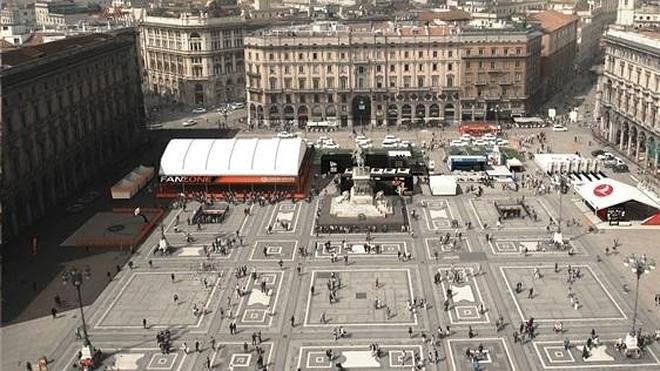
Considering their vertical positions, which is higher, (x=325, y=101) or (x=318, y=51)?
(x=318, y=51)

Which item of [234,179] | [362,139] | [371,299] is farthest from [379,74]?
[371,299]

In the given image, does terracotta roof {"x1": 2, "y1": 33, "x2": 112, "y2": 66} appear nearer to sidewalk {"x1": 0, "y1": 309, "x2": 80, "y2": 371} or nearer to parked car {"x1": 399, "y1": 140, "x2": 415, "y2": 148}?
sidewalk {"x1": 0, "y1": 309, "x2": 80, "y2": 371}

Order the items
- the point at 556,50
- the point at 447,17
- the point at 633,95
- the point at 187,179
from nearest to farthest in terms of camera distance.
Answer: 1. the point at 187,179
2. the point at 633,95
3. the point at 556,50
4. the point at 447,17

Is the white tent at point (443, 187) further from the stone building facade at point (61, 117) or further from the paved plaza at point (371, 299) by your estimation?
the stone building facade at point (61, 117)

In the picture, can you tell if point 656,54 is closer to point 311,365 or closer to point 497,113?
point 497,113

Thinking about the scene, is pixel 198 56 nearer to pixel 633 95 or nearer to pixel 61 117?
pixel 61 117

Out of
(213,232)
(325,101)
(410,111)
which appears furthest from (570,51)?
(213,232)

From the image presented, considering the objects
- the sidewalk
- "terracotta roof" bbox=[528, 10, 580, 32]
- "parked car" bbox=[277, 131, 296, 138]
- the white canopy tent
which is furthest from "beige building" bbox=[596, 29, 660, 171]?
the sidewalk
